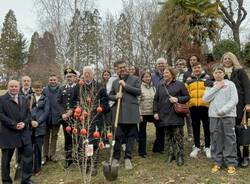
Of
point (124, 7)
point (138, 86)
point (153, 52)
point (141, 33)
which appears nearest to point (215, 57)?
point (153, 52)

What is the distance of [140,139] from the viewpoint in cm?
704

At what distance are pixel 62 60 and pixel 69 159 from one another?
19.0 m

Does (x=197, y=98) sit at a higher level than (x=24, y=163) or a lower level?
higher

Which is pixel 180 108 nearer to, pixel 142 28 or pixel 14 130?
pixel 14 130

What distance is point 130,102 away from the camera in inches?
253

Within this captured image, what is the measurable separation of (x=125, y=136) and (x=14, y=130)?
2.03 meters

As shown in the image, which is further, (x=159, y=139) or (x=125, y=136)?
(x=159, y=139)

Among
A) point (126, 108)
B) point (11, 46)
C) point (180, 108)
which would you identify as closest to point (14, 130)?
point (126, 108)

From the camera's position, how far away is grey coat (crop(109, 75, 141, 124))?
6332mm

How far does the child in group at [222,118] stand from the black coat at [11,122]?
311cm

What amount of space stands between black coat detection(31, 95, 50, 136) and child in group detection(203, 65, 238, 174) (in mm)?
2972

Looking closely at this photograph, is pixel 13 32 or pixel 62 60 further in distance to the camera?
pixel 13 32

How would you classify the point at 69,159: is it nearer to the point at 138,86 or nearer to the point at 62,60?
the point at 138,86

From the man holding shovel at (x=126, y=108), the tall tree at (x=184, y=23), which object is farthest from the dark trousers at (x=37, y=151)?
the tall tree at (x=184, y=23)
